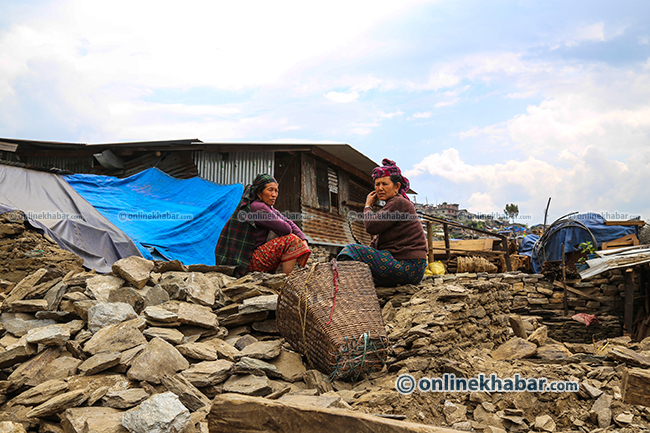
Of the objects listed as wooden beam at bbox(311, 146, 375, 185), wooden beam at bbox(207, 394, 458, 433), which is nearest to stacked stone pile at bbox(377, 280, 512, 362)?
wooden beam at bbox(207, 394, 458, 433)

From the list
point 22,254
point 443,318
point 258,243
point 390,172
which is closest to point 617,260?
point 390,172

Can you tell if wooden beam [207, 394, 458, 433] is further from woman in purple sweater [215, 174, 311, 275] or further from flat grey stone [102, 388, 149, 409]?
woman in purple sweater [215, 174, 311, 275]

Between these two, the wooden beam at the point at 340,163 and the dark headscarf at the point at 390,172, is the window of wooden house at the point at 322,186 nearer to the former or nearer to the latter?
the wooden beam at the point at 340,163

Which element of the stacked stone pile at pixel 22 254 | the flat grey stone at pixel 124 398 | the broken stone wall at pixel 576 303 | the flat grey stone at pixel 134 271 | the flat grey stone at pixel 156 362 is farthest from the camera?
the broken stone wall at pixel 576 303

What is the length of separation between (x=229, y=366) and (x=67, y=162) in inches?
447

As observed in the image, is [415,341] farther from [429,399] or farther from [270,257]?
[270,257]

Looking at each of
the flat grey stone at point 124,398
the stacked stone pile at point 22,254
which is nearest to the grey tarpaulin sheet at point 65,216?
the stacked stone pile at point 22,254

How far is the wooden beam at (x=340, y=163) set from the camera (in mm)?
10806

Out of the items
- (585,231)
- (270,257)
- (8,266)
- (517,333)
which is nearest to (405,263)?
(270,257)

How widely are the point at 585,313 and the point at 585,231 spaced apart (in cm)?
285

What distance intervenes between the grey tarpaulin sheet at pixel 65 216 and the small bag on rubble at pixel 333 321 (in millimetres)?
5011

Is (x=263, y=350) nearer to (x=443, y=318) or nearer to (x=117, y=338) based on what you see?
(x=117, y=338)

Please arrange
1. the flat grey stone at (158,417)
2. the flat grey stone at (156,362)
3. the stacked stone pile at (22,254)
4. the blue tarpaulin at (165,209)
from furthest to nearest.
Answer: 1. the blue tarpaulin at (165,209)
2. the stacked stone pile at (22,254)
3. the flat grey stone at (156,362)
4. the flat grey stone at (158,417)

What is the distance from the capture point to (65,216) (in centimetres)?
736
